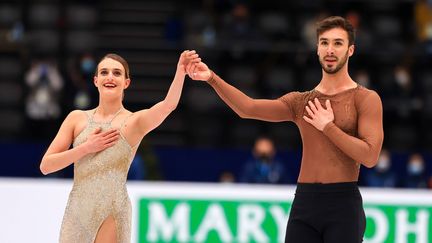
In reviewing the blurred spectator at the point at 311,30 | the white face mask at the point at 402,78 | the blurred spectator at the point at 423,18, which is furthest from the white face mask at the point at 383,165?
the blurred spectator at the point at 423,18

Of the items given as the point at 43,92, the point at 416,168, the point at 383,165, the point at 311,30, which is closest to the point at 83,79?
the point at 43,92

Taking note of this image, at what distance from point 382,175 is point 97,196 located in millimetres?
8361

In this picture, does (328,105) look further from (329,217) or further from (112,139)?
(112,139)

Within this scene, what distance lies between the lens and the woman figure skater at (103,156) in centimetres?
526

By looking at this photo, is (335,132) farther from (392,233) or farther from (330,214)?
(392,233)

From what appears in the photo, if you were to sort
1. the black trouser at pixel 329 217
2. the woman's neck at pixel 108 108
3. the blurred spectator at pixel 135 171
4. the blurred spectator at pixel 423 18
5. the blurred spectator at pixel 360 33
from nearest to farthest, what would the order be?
the black trouser at pixel 329 217, the woman's neck at pixel 108 108, the blurred spectator at pixel 135 171, the blurred spectator at pixel 360 33, the blurred spectator at pixel 423 18

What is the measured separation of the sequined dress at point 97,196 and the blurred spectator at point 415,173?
857 centimetres

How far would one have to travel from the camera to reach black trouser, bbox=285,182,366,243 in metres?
5.08

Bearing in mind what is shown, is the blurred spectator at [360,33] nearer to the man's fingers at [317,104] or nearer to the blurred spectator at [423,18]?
the blurred spectator at [423,18]

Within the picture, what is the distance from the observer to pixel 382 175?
43.0 ft

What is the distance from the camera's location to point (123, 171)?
5.38 meters

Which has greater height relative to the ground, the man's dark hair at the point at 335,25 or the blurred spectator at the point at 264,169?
the man's dark hair at the point at 335,25

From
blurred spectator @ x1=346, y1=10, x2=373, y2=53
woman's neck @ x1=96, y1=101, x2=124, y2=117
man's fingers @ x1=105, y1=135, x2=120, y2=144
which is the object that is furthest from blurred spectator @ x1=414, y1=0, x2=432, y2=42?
man's fingers @ x1=105, y1=135, x2=120, y2=144

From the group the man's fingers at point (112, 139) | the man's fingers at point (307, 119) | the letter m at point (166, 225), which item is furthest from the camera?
the letter m at point (166, 225)
